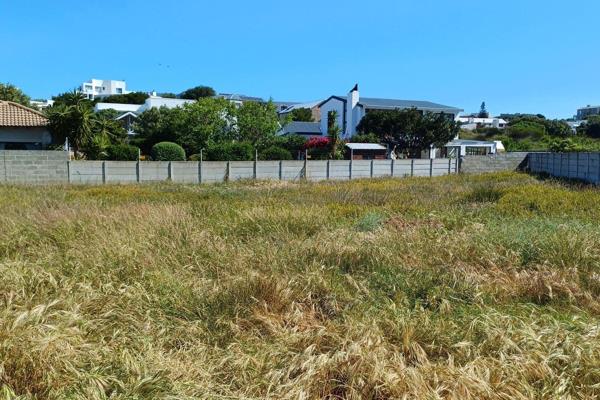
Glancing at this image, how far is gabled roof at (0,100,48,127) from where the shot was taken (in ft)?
86.3

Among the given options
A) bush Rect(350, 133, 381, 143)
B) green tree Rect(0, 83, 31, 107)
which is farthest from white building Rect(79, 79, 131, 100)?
bush Rect(350, 133, 381, 143)

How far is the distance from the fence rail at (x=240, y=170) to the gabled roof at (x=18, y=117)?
8237mm

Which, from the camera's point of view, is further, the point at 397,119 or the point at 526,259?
the point at 397,119

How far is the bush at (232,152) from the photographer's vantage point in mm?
27219

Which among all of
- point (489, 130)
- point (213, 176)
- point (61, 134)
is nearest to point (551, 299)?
point (213, 176)

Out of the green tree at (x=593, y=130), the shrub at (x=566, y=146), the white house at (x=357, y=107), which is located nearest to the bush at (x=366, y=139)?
the white house at (x=357, y=107)

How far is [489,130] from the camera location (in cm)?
7944

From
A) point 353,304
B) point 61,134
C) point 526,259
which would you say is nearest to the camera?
point 353,304

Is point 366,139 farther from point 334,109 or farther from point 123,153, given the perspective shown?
point 123,153

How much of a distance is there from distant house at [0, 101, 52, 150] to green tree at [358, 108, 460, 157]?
25662 millimetres

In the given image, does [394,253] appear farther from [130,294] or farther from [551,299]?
[130,294]

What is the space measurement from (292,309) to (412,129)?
3741cm

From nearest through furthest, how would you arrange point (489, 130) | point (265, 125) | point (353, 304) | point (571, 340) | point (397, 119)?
point (571, 340)
point (353, 304)
point (265, 125)
point (397, 119)
point (489, 130)

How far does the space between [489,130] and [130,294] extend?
8283cm
